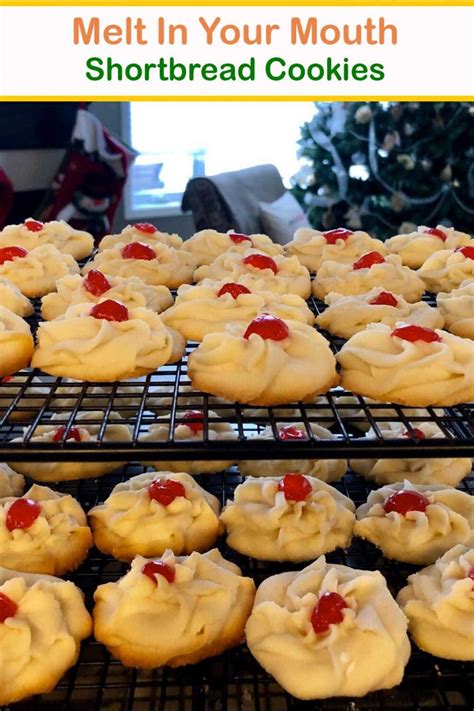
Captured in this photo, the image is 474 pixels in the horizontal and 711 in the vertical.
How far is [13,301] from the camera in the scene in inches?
67.2

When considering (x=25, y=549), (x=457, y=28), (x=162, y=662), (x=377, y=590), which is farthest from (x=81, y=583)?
(x=457, y=28)

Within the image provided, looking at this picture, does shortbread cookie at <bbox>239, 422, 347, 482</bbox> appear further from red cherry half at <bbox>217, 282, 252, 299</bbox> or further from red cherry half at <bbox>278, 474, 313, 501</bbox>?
red cherry half at <bbox>217, 282, 252, 299</bbox>

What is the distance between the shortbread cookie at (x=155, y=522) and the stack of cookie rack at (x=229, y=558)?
58mm

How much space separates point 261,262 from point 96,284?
54 centimetres

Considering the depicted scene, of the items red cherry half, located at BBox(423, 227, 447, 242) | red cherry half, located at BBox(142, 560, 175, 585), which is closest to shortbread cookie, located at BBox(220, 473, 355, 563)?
red cherry half, located at BBox(142, 560, 175, 585)

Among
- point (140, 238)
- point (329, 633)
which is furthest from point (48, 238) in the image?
point (329, 633)

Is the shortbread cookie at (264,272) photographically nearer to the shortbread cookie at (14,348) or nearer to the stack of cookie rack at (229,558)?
the stack of cookie rack at (229,558)

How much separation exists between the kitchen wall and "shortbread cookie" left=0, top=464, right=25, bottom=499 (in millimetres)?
5226

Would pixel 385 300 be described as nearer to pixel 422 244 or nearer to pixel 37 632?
pixel 422 244

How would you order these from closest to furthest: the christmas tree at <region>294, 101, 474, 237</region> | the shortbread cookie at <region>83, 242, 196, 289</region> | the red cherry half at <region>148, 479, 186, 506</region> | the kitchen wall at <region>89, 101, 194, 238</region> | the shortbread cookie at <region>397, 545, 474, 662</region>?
the shortbread cookie at <region>397, 545, 474, 662</region>, the red cherry half at <region>148, 479, 186, 506</region>, the shortbread cookie at <region>83, 242, 196, 289</region>, the christmas tree at <region>294, 101, 474, 237</region>, the kitchen wall at <region>89, 101, 194, 238</region>

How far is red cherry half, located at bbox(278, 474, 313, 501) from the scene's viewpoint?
1.60 m

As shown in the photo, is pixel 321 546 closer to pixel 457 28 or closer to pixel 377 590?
pixel 377 590

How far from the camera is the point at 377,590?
1.32 metres

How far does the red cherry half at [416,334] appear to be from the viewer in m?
1.40
